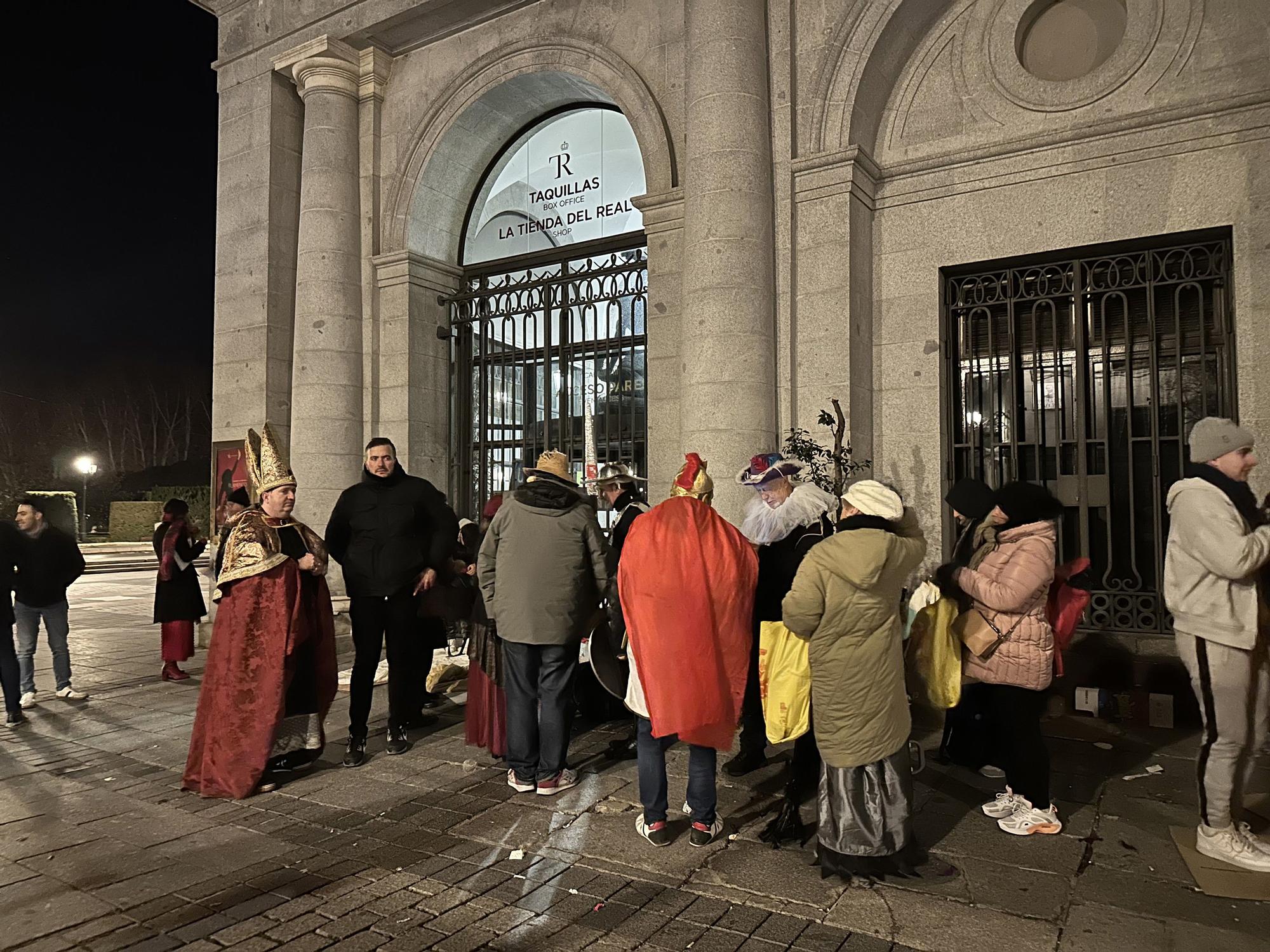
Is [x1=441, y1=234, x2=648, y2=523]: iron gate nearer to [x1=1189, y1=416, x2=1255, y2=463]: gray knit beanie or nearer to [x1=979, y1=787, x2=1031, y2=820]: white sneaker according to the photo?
[x1=979, y1=787, x2=1031, y2=820]: white sneaker

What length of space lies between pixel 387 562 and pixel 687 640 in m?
2.49

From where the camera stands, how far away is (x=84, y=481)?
43.9m

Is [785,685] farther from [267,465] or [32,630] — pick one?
[32,630]

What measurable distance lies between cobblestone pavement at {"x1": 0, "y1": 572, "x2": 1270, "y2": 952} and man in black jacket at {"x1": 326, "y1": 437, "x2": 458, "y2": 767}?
0.45m

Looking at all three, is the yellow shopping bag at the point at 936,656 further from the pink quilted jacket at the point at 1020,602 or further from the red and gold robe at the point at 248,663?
the red and gold robe at the point at 248,663

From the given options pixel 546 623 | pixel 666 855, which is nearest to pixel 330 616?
pixel 546 623

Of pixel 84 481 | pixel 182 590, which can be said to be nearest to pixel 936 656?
pixel 182 590

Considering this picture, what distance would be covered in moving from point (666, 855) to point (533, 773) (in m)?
1.18

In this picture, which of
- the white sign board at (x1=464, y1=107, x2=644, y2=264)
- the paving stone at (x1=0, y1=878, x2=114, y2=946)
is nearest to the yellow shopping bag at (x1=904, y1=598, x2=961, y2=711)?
the paving stone at (x1=0, y1=878, x2=114, y2=946)

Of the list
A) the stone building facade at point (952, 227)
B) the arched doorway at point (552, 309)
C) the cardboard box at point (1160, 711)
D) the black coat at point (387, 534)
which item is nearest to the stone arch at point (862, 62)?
the stone building facade at point (952, 227)

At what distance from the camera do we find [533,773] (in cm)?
500

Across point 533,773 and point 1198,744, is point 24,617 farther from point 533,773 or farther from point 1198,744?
point 1198,744

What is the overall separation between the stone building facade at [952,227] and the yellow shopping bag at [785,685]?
3.51m

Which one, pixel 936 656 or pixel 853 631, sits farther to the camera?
pixel 936 656
